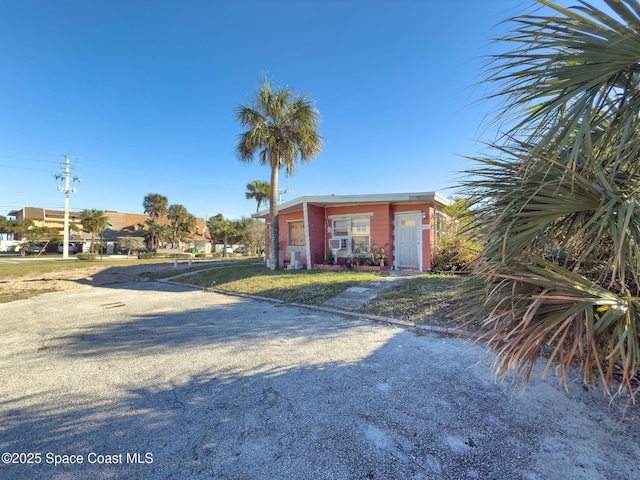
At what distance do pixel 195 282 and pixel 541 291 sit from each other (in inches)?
479

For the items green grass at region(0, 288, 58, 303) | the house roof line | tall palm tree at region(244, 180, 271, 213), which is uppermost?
tall palm tree at region(244, 180, 271, 213)

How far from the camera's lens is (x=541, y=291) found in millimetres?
1925

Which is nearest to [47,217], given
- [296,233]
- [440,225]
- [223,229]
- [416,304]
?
[223,229]

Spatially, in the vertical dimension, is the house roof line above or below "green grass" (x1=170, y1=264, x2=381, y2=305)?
above

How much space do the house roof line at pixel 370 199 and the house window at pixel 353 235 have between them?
3.19 ft

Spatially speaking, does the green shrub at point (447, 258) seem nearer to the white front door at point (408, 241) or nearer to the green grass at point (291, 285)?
the white front door at point (408, 241)

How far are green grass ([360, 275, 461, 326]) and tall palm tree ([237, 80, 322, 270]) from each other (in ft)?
26.3

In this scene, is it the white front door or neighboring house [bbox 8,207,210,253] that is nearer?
the white front door

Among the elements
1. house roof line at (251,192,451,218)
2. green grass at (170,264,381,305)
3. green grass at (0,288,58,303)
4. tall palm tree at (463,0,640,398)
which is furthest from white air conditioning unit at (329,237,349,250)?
green grass at (0,288,58,303)

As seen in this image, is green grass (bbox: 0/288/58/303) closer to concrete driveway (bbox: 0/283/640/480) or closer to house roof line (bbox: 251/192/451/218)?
concrete driveway (bbox: 0/283/640/480)

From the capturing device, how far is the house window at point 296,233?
48.3 feet

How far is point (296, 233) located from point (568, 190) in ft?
44.2

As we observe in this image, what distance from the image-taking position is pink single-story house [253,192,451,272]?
1121cm

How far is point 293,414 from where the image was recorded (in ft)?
8.09
